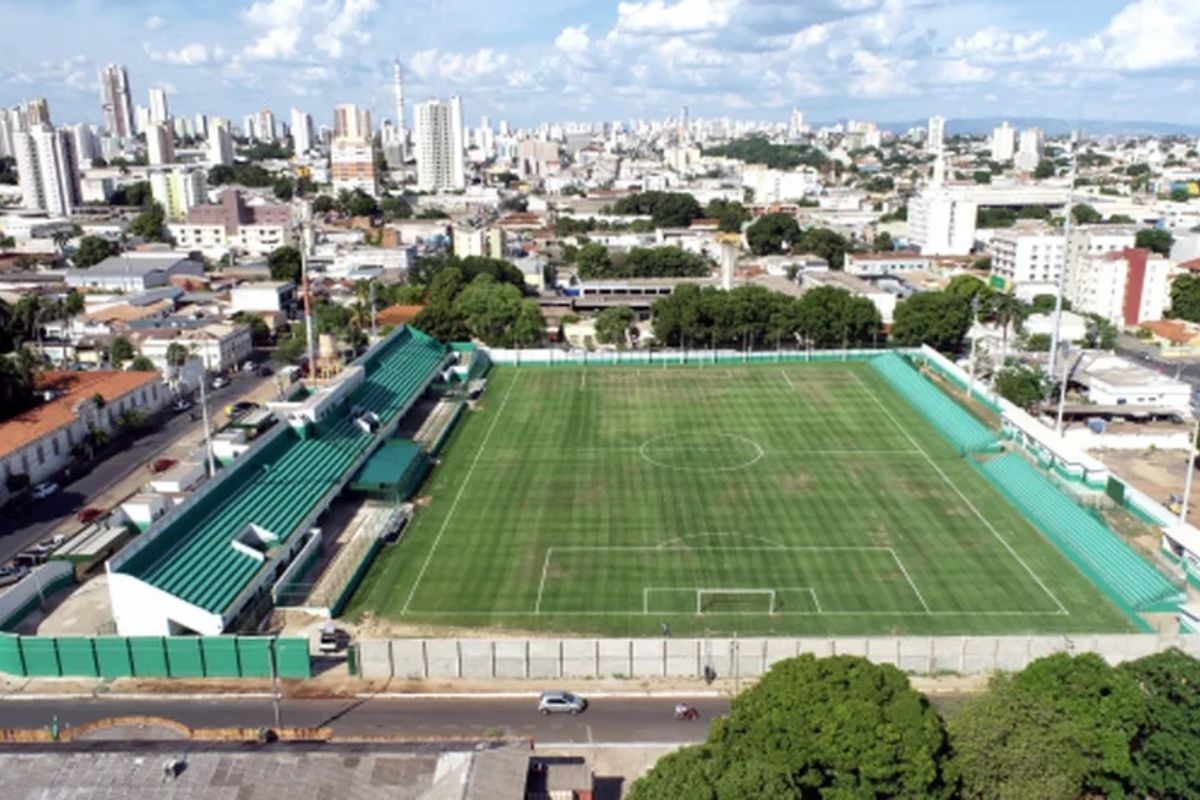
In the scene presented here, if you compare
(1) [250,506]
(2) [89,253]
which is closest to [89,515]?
(1) [250,506]

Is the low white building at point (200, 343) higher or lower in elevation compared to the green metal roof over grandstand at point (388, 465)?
higher

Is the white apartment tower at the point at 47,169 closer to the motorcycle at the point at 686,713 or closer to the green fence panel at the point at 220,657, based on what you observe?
the green fence panel at the point at 220,657

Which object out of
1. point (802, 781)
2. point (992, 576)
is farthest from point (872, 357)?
point (802, 781)

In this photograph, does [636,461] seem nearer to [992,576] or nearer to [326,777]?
[992,576]

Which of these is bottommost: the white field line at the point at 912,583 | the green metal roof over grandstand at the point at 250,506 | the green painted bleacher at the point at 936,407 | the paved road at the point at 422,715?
the paved road at the point at 422,715

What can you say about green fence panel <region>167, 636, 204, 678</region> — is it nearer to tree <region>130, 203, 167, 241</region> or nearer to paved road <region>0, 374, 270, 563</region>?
paved road <region>0, 374, 270, 563</region>

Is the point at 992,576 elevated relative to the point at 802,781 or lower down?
lower down

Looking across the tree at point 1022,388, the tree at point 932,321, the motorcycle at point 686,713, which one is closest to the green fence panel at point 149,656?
the motorcycle at point 686,713
